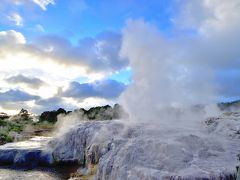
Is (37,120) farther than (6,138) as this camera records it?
Yes

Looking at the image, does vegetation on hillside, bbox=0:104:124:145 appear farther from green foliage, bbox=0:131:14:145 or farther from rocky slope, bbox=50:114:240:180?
rocky slope, bbox=50:114:240:180

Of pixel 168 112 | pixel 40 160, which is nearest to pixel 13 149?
pixel 40 160

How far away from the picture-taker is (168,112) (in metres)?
49.0

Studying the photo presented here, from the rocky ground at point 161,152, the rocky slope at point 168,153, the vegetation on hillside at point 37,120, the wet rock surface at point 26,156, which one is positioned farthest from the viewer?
the vegetation on hillside at point 37,120

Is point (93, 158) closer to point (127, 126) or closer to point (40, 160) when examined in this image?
point (127, 126)

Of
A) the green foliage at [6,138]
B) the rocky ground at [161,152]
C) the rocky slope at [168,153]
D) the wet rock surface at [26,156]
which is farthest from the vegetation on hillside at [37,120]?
the rocky slope at [168,153]

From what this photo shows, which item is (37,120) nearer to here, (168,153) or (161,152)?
(161,152)

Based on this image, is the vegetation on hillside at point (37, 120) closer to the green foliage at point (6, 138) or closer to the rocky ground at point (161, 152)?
the green foliage at point (6, 138)

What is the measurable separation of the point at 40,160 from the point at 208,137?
831 inches

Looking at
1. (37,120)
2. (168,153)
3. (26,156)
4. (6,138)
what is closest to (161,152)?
(168,153)

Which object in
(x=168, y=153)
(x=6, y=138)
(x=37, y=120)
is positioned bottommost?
(x=168, y=153)

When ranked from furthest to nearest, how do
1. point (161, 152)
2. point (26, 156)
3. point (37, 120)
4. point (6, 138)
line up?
point (37, 120) < point (6, 138) < point (26, 156) < point (161, 152)

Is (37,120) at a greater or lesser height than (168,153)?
greater

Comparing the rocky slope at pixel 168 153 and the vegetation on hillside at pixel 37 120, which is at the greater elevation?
the vegetation on hillside at pixel 37 120
